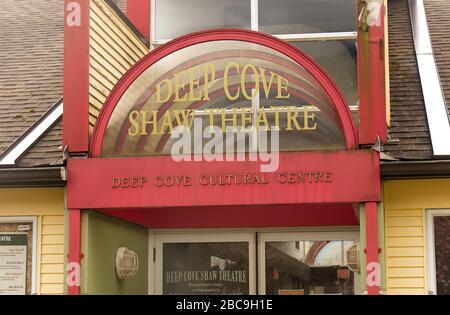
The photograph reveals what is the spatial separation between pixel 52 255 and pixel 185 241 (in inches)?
82.6

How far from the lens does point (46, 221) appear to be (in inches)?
375

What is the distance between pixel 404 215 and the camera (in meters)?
9.00

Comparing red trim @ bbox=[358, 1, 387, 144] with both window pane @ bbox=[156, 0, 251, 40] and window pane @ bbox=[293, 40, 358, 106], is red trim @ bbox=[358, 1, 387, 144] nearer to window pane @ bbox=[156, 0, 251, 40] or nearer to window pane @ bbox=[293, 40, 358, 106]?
window pane @ bbox=[293, 40, 358, 106]

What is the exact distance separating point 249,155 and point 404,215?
78.9 inches

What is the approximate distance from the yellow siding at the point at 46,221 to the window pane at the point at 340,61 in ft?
12.6

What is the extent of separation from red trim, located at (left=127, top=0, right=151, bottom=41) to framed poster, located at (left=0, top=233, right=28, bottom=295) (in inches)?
143

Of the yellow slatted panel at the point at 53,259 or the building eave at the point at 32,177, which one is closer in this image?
the building eave at the point at 32,177

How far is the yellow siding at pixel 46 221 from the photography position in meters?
9.43

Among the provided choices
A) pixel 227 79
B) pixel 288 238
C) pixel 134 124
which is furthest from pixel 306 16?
pixel 134 124

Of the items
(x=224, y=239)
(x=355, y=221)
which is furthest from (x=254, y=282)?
(x=355, y=221)

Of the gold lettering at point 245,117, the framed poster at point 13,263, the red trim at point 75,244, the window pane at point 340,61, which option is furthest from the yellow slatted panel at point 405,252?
the framed poster at point 13,263

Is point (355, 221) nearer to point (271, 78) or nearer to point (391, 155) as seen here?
point (391, 155)

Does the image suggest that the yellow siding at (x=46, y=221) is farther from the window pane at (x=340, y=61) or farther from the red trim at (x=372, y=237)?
the window pane at (x=340, y=61)
